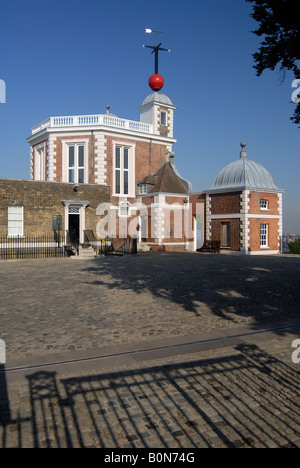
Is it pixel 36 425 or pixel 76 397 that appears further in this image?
pixel 76 397

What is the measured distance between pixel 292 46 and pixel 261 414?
7.88 m

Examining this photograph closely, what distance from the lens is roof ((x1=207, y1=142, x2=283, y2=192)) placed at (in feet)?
94.7

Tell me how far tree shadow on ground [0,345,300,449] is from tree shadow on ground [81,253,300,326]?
302 cm

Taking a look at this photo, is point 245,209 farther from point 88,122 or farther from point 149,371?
point 149,371

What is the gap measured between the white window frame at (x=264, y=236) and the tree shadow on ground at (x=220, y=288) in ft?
42.3

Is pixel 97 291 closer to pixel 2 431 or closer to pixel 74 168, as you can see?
pixel 2 431

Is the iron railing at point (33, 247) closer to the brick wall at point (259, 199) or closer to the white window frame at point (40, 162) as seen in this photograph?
the white window frame at point (40, 162)

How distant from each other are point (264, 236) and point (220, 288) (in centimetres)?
1941

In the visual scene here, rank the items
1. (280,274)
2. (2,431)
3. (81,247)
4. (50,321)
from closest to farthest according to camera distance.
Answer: (2,431) → (50,321) → (280,274) → (81,247)

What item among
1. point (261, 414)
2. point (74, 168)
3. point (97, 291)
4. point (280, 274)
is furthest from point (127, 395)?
Result: point (74, 168)

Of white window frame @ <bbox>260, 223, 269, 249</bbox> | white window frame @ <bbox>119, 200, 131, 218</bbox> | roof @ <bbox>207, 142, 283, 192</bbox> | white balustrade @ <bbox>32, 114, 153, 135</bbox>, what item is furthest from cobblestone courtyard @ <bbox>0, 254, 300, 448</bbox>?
white balustrade @ <bbox>32, 114, 153, 135</bbox>

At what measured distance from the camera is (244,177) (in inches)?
1134

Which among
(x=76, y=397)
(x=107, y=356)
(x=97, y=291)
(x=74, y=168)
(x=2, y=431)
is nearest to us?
(x=2, y=431)

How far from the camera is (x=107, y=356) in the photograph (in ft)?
18.7
